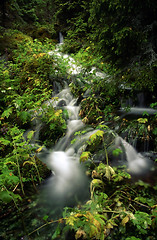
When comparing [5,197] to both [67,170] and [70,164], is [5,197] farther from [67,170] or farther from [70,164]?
[70,164]

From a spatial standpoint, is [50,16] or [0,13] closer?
[0,13]

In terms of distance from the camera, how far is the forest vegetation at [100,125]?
76.0 inches

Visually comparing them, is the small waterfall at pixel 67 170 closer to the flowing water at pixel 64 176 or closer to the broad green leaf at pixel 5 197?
the flowing water at pixel 64 176

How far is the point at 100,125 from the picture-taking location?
2.92 m

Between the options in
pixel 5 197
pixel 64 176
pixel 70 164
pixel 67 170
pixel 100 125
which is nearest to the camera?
pixel 5 197

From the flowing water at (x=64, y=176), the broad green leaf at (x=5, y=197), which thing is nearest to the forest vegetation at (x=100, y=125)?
the broad green leaf at (x=5, y=197)

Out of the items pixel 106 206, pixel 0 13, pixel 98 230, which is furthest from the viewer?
pixel 0 13

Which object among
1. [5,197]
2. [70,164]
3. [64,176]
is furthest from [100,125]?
[5,197]

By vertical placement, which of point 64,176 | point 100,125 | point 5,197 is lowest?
point 64,176

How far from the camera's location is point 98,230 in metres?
1.68

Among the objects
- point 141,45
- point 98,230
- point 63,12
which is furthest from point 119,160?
point 63,12

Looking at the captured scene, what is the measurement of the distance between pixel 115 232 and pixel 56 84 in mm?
6946

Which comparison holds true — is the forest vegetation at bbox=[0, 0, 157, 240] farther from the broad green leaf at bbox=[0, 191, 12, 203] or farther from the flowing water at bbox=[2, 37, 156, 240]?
the flowing water at bbox=[2, 37, 156, 240]

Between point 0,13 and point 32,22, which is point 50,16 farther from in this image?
point 0,13
